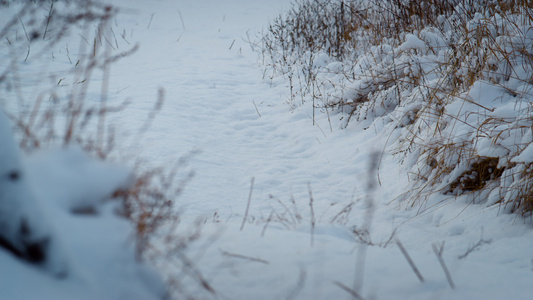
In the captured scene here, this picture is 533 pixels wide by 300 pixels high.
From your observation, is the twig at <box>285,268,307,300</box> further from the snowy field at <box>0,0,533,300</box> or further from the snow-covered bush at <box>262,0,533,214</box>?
the snow-covered bush at <box>262,0,533,214</box>

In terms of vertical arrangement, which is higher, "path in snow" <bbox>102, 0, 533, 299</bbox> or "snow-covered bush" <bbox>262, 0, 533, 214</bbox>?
"snow-covered bush" <bbox>262, 0, 533, 214</bbox>

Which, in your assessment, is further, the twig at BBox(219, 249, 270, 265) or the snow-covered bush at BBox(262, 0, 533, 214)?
the snow-covered bush at BBox(262, 0, 533, 214)

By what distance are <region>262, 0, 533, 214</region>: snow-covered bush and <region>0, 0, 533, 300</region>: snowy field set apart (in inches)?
6.9

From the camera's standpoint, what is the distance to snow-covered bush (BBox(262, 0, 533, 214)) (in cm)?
246

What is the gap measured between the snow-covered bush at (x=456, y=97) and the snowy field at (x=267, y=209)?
176 mm

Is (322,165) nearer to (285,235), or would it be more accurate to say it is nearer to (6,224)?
(285,235)

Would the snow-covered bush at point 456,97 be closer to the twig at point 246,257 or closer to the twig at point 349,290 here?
the twig at point 349,290

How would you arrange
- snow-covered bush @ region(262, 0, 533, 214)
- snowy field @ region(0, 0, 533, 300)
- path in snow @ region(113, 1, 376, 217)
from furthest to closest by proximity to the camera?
path in snow @ region(113, 1, 376, 217), snow-covered bush @ region(262, 0, 533, 214), snowy field @ region(0, 0, 533, 300)

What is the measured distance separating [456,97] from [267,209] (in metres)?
1.79

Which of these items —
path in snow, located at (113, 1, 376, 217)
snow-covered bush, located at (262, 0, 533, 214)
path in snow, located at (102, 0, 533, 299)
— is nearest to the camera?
path in snow, located at (102, 0, 533, 299)

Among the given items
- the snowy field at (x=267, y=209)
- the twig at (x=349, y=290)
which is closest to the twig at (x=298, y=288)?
the snowy field at (x=267, y=209)

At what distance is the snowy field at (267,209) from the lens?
3.75 ft

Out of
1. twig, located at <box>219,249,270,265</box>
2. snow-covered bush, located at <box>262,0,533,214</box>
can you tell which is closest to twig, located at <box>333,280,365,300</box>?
twig, located at <box>219,249,270,265</box>

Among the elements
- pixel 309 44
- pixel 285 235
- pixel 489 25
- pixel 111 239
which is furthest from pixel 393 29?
pixel 111 239
